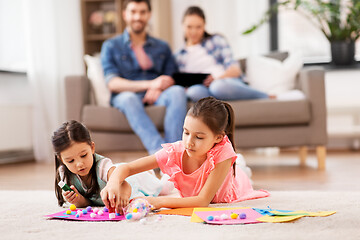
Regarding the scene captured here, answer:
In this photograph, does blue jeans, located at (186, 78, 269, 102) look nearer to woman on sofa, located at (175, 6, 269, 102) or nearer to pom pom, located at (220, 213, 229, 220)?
woman on sofa, located at (175, 6, 269, 102)

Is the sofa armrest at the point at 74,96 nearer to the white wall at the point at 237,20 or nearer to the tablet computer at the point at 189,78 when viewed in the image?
the tablet computer at the point at 189,78

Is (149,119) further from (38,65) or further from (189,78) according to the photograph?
(38,65)

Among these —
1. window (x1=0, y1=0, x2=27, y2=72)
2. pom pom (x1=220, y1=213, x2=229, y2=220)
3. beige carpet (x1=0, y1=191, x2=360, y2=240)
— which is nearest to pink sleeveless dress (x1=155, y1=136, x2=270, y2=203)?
beige carpet (x1=0, y1=191, x2=360, y2=240)

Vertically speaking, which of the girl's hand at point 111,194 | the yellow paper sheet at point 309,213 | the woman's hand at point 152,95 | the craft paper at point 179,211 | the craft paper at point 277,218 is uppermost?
the woman's hand at point 152,95

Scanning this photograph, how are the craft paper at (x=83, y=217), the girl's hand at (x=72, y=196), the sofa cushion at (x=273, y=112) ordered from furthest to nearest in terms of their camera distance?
1. the sofa cushion at (x=273, y=112)
2. the girl's hand at (x=72, y=196)
3. the craft paper at (x=83, y=217)

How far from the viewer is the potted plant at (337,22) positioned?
12.3 feet

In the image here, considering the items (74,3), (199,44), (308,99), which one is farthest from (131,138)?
(74,3)

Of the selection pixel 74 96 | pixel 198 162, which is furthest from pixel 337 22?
pixel 198 162

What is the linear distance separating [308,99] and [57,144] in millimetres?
1748

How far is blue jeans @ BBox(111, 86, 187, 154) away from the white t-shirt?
0.39 m

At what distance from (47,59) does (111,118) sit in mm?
1261

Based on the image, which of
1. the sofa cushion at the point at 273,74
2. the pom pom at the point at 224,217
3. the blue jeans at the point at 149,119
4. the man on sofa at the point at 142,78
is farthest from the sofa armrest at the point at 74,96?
the pom pom at the point at 224,217

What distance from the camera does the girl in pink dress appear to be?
147 centimetres

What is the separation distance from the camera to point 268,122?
9.19ft
